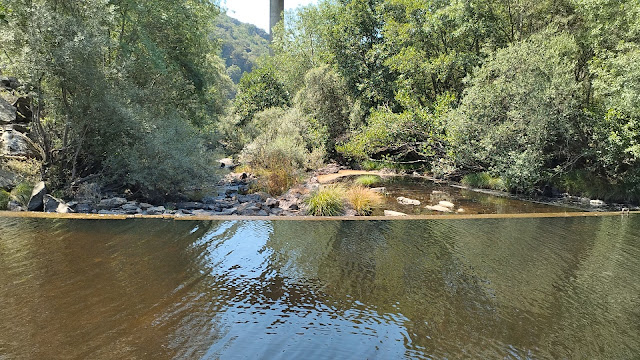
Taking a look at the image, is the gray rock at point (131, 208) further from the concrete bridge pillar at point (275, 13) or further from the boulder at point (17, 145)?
the concrete bridge pillar at point (275, 13)

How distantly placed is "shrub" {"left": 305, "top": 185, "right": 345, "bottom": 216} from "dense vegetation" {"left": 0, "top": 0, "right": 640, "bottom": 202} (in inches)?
135

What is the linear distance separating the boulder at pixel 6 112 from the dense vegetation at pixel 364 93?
189 cm

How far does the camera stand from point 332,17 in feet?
84.5

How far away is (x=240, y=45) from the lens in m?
92.8

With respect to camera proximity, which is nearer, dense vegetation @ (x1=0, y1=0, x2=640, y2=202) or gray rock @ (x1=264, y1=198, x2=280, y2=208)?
dense vegetation @ (x1=0, y1=0, x2=640, y2=202)

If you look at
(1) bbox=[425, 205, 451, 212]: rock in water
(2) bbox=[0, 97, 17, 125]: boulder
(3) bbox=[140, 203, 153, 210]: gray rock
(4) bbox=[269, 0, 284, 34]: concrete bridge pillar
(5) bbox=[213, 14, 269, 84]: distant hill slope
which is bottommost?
(3) bbox=[140, 203, 153, 210]: gray rock

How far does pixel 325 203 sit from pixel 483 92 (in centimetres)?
901

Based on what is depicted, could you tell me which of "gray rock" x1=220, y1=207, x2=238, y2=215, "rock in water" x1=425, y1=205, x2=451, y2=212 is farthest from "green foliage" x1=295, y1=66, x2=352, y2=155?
"gray rock" x1=220, y1=207, x2=238, y2=215

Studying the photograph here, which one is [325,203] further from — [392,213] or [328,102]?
[328,102]

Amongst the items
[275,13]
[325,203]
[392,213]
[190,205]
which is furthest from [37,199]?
[275,13]

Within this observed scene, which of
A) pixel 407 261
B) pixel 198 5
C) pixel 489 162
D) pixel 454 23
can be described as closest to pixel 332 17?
pixel 454 23

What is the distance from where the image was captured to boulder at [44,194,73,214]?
9.74 metres

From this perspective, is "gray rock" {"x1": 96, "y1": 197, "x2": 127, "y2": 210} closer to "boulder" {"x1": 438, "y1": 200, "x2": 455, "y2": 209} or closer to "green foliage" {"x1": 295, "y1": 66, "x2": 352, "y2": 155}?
"boulder" {"x1": 438, "y1": 200, "x2": 455, "y2": 209}

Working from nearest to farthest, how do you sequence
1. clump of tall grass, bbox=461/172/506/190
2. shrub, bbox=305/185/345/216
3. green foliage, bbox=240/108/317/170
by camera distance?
shrub, bbox=305/185/345/216, green foliage, bbox=240/108/317/170, clump of tall grass, bbox=461/172/506/190
